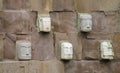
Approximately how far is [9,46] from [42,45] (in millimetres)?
420

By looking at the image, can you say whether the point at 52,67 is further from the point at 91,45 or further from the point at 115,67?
the point at 115,67

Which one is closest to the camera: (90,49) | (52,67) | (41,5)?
(52,67)

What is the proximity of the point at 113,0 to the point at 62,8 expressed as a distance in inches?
28.6

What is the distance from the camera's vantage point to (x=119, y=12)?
511cm

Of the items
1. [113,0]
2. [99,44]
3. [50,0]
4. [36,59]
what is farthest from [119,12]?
[36,59]

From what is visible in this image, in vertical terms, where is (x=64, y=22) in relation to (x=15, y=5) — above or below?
below

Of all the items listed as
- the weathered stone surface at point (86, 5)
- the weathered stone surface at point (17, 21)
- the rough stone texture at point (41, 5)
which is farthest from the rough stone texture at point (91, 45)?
the weathered stone surface at point (17, 21)

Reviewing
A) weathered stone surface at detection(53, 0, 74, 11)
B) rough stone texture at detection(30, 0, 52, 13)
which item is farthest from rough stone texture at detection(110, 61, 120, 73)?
rough stone texture at detection(30, 0, 52, 13)

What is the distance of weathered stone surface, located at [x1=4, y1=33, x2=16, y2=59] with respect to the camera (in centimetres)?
473

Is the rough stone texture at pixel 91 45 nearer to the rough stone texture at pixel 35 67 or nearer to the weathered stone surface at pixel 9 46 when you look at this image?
the rough stone texture at pixel 35 67

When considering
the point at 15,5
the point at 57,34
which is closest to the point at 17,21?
the point at 15,5

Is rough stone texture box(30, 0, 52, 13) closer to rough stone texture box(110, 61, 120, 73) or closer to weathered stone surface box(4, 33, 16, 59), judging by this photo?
weathered stone surface box(4, 33, 16, 59)

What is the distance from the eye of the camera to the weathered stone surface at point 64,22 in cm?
492

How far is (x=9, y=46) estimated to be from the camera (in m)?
4.74
